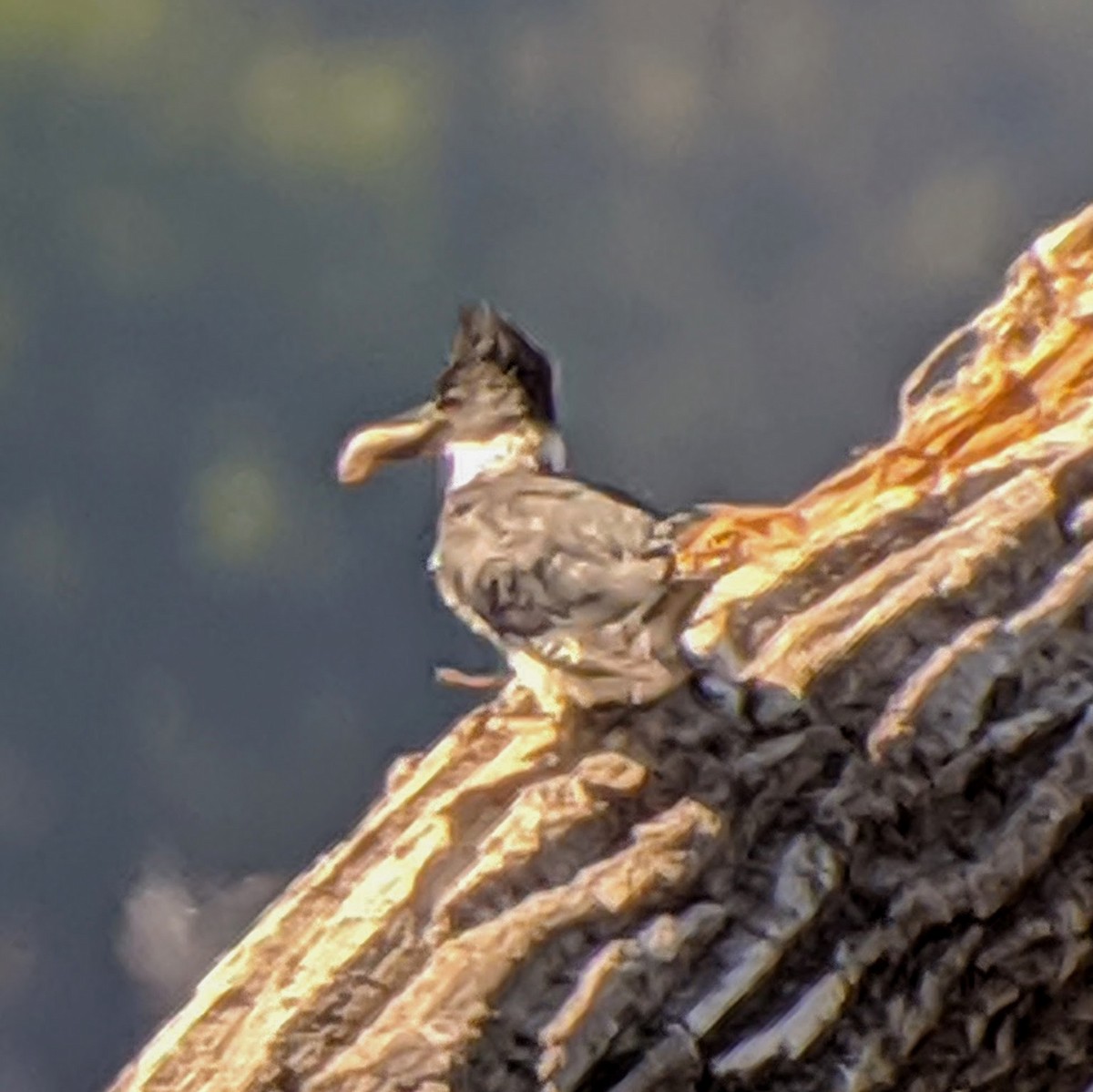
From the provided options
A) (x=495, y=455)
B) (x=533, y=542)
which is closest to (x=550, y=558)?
(x=533, y=542)

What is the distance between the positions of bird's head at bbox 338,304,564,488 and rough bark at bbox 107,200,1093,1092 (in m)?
0.18

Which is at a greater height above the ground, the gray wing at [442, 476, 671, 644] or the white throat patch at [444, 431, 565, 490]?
the white throat patch at [444, 431, 565, 490]

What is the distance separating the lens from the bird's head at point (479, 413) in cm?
92

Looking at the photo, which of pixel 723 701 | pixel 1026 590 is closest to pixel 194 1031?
pixel 723 701

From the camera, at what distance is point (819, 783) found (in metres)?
0.72

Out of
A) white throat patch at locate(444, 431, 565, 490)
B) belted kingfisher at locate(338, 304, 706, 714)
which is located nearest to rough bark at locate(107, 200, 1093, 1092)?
belted kingfisher at locate(338, 304, 706, 714)

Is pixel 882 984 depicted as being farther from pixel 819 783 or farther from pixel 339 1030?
pixel 339 1030

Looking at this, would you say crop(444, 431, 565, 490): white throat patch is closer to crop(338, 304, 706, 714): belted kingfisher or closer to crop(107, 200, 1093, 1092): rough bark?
crop(338, 304, 706, 714): belted kingfisher

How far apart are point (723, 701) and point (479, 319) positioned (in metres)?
0.27

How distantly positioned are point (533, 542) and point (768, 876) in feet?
0.51

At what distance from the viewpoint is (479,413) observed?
0.93 m

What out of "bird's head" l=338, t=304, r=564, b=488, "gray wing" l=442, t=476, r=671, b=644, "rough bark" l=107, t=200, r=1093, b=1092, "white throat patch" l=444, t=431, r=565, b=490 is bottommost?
"rough bark" l=107, t=200, r=1093, b=1092

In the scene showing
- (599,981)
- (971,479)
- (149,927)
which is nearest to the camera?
(599,981)

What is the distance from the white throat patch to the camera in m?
0.89
